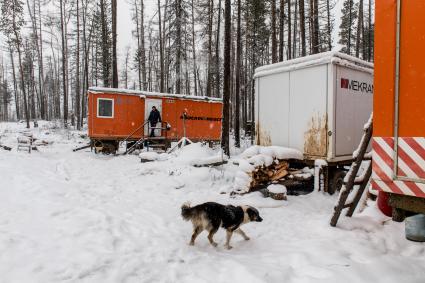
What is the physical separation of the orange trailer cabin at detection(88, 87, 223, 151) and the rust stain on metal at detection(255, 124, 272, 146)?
7.71 meters

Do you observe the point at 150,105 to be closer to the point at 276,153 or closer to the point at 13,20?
the point at 276,153

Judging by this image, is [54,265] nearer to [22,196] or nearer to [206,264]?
[206,264]

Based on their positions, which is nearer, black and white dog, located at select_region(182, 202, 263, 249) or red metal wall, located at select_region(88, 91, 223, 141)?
black and white dog, located at select_region(182, 202, 263, 249)

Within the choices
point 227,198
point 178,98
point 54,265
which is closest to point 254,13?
point 178,98

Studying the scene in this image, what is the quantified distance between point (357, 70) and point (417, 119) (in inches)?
218

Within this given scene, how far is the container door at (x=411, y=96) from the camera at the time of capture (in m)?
3.13

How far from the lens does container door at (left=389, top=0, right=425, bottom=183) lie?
3.13 meters

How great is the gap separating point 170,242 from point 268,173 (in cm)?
390

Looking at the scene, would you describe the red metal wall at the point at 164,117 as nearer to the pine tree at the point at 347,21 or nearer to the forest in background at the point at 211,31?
the forest in background at the point at 211,31

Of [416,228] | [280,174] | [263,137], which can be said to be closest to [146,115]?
[263,137]

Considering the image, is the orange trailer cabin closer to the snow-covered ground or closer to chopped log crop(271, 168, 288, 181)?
the snow-covered ground

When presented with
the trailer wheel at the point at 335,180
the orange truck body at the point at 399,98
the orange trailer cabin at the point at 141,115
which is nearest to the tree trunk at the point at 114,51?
the orange trailer cabin at the point at 141,115

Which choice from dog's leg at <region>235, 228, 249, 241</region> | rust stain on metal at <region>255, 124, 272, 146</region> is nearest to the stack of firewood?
rust stain on metal at <region>255, 124, 272, 146</region>

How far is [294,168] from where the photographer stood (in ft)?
28.1
